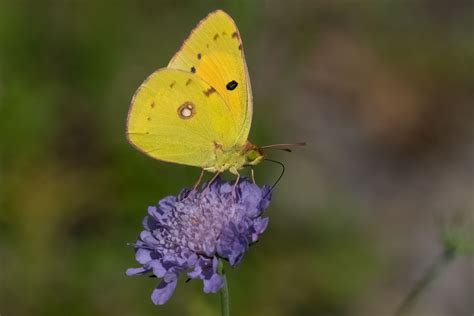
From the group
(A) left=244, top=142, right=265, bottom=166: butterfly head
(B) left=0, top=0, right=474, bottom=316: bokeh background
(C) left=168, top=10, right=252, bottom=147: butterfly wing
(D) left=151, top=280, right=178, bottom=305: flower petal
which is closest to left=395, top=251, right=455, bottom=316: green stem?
(B) left=0, top=0, right=474, bottom=316: bokeh background

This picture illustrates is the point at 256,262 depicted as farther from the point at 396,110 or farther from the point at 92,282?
the point at 396,110

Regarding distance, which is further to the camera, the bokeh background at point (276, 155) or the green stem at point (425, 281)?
the bokeh background at point (276, 155)

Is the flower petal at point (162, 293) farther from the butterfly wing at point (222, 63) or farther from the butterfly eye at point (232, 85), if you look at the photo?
the butterfly eye at point (232, 85)

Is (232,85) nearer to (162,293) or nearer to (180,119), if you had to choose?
(180,119)

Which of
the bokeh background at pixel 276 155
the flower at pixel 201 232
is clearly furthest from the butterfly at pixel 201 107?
the bokeh background at pixel 276 155

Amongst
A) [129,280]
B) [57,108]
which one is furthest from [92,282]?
[57,108]

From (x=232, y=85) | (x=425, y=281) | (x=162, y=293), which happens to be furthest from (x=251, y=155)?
(x=425, y=281)

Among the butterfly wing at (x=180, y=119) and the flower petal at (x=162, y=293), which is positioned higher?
the butterfly wing at (x=180, y=119)

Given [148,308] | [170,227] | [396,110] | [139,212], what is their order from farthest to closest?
[396,110] → [139,212] → [148,308] → [170,227]

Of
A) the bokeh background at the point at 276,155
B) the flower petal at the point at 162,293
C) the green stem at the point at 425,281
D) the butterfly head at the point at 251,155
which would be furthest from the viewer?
the bokeh background at the point at 276,155
